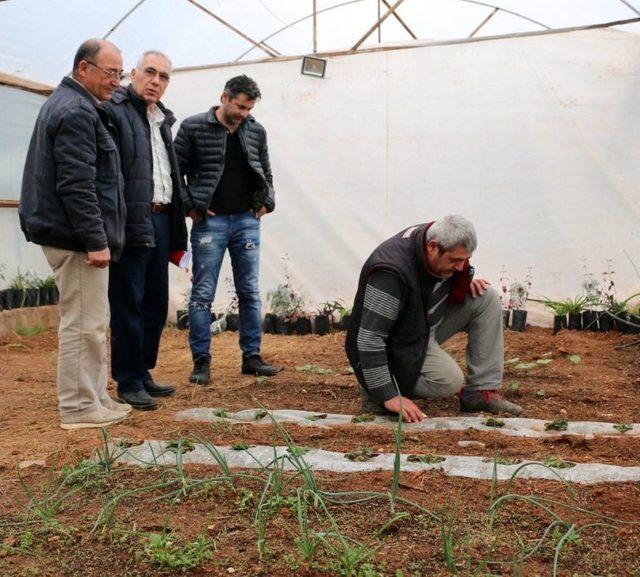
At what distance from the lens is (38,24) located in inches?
268

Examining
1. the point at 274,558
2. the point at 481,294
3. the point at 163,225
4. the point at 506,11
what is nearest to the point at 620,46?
the point at 506,11

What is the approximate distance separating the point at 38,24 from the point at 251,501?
228 inches

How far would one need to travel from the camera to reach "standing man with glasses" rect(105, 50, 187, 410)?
145 inches

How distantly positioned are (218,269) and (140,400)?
3.36ft

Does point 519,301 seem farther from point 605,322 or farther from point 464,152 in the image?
point 464,152

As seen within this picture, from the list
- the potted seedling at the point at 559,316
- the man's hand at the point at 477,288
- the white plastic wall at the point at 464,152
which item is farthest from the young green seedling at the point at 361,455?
the white plastic wall at the point at 464,152

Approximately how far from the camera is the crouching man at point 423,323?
328cm

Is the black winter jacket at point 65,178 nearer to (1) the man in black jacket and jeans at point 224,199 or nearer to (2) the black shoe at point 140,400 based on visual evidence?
(2) the black shoe at point 140,400

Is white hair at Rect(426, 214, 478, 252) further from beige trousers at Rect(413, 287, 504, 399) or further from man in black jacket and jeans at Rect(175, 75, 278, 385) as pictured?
man in black jacket and jeans at Rect(175, 75, 278, 385)

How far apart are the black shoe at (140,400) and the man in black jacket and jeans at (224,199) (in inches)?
23.9

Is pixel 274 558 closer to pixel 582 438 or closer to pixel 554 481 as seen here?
pixel 554 481

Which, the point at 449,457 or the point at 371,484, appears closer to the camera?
the point at 371,484

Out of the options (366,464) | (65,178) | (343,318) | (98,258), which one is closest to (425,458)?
(366,464)

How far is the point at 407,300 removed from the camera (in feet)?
11.0
